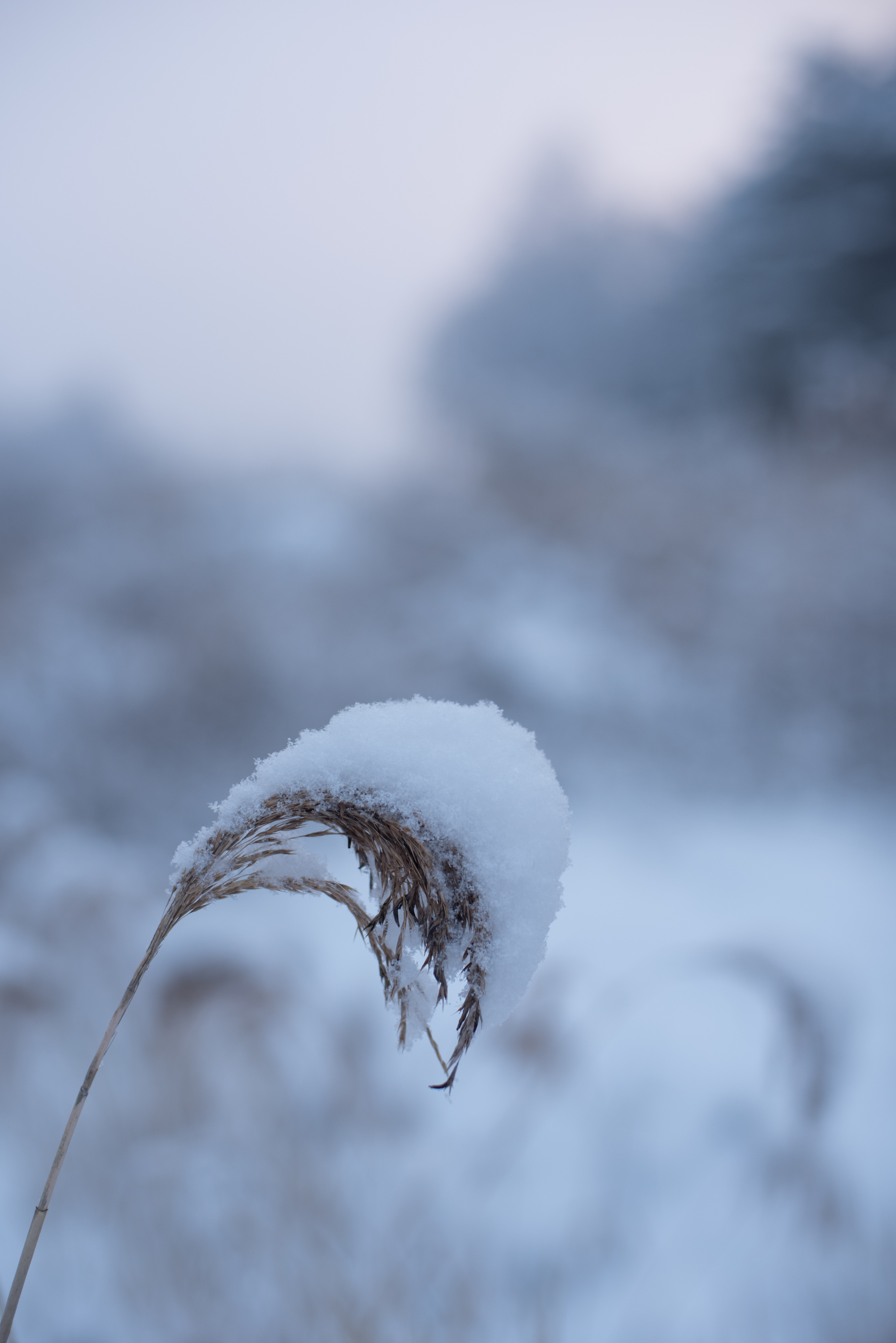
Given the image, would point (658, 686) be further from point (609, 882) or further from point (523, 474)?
point (523, 474)

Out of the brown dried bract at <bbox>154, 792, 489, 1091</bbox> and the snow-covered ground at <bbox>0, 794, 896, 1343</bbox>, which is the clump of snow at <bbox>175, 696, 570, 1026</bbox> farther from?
the snow-covered ground at <bbox>0, 794, 896, 1343</bbox>

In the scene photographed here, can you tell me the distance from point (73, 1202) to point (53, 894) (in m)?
1.38

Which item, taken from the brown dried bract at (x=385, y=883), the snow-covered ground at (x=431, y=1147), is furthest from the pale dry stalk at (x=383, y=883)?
the snow-covered ground at (x=431, y=1147)

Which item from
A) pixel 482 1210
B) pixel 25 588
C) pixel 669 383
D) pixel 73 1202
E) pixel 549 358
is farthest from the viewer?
pixel 549 358

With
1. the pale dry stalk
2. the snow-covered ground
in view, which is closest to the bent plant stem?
the pale dry stalk

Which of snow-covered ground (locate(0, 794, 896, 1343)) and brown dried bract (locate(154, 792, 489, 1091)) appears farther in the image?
snow-covered ground (locate(0, 794, 896, 1343))

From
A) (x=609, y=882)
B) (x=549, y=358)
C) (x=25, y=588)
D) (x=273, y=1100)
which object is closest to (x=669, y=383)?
(x=549, y=358)

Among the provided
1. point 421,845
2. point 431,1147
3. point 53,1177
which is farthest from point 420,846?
point 431,1147

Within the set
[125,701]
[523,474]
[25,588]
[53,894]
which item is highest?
[523,474]

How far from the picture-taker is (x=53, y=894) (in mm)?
3100

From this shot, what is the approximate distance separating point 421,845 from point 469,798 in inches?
2.0

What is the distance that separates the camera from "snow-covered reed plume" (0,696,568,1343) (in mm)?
517

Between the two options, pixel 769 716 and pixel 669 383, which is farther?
pixel 669 383

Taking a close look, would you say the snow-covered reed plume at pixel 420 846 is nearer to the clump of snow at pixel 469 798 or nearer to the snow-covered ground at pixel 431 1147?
the clump of snow at pixel 469 798
